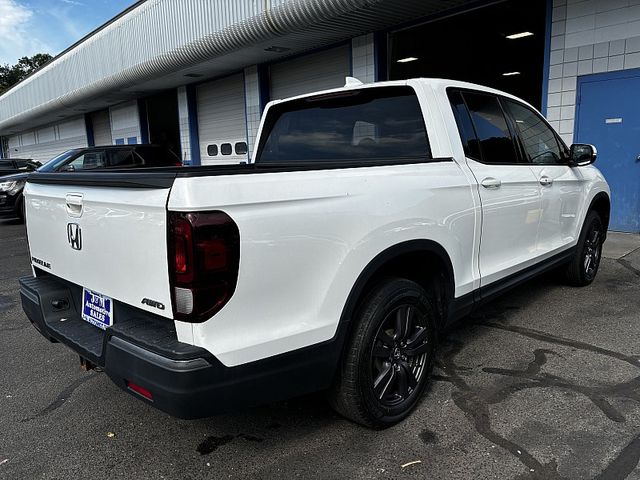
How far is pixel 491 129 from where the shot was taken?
144 inches

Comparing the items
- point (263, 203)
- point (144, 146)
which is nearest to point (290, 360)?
point (263, 203)

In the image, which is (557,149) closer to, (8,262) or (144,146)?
(8,262)

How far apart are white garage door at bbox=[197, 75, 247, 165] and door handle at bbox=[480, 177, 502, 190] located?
12412 millimetres

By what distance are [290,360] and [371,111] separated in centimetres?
193

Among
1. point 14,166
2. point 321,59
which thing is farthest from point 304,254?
point 14,166

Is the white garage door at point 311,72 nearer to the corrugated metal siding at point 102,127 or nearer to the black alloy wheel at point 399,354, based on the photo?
the black alloy wheel at point 399,354

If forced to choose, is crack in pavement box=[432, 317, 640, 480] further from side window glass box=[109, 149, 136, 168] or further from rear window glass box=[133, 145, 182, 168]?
side window glass box=[109, 149, 136, 168]

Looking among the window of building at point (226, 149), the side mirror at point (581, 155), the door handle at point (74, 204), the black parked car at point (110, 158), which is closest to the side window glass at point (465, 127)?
the side mirror at point (581, 155)

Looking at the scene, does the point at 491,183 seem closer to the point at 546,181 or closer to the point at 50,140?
the point at 546,181

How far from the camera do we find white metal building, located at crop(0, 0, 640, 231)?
7859mm

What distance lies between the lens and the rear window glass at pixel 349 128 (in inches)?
127

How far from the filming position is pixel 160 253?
198cm

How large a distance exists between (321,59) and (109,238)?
36.5ft

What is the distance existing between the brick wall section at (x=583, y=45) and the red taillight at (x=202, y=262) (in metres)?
7.89
